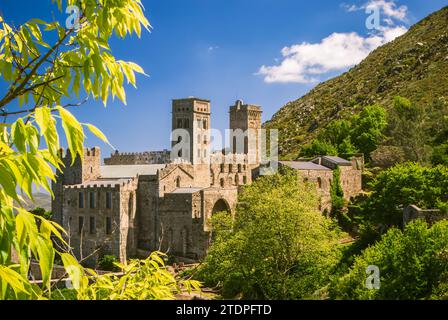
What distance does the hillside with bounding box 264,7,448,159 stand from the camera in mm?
99750

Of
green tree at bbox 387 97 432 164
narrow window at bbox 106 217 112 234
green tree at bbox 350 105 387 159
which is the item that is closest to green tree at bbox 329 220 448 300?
narrow window at bbox 106 217 112 234

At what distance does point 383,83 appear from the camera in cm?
11262

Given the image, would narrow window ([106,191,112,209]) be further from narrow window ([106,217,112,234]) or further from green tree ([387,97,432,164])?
green tree ([387,97,432,164])

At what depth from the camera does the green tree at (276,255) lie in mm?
34531

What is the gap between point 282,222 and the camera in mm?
35281

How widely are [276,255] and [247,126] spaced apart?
60497mm

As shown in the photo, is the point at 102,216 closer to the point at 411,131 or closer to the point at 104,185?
the point at 104,185

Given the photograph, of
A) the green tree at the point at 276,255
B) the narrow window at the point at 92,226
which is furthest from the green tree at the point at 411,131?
the narrow window at the point at 92,226

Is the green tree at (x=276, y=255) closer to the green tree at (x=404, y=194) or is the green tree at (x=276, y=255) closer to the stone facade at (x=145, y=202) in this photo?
the green tree at (x=404, y=194)

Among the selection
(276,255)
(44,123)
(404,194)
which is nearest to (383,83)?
(404,194)

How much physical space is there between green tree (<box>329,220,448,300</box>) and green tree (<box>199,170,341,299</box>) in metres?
5.10

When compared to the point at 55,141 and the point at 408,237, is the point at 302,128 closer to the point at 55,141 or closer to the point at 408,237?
the point at 408,237
